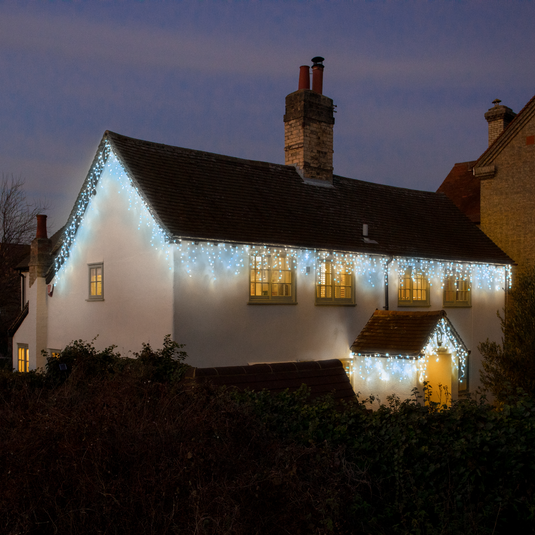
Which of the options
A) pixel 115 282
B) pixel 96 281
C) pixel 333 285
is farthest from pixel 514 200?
pixel 96 281

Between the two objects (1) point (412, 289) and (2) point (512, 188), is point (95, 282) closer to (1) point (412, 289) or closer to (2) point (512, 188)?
(1) point (412, 289)

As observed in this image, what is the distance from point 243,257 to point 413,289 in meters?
6.16

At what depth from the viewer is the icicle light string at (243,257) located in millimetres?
13430

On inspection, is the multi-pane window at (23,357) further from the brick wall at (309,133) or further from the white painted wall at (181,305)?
the brick wall at (309,133)

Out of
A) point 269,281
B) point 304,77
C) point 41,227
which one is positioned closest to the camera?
point 269,281

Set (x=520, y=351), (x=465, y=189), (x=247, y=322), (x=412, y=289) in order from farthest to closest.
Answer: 1. (x=465, y=189)
2. (x=412, y=289)
3. (x=520, y=351)
4. (x=247, y=322)

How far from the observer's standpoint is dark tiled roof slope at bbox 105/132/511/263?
14031 mm

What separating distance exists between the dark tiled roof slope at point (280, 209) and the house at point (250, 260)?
0.05 metres

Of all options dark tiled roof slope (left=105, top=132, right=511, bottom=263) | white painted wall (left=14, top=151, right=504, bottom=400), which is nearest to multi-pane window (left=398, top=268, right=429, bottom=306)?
white painted wall (left=14, top=151, right=504, bottom=400)

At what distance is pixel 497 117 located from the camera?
24422 millimetres

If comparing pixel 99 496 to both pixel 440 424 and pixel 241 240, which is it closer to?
pixel 440 424

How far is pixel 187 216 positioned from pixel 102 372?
13.1ft

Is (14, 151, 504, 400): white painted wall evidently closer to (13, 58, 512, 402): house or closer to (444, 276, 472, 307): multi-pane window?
(13, 58, 512, 402): house

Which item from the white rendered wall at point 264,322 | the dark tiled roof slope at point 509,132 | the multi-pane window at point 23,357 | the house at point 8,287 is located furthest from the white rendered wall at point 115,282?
the house at point 8,287
